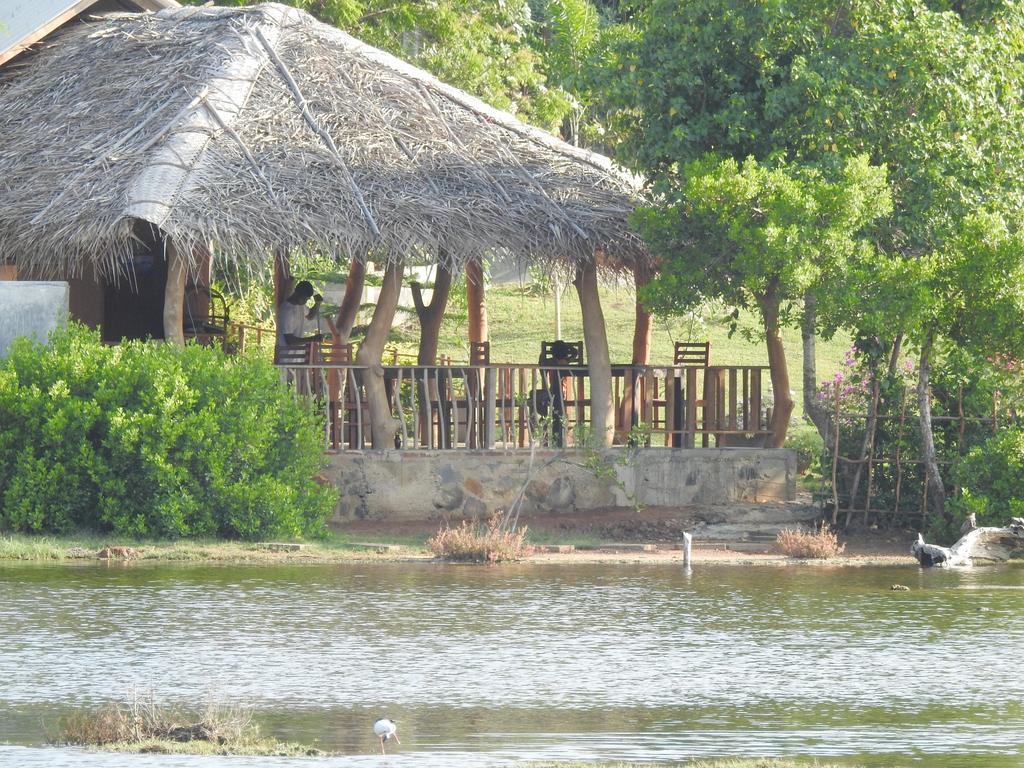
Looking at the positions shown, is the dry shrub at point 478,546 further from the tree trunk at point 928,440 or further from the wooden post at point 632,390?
the tree trunk at point 928,440

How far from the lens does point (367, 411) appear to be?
17281 millimetres

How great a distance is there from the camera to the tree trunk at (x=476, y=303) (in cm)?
1959

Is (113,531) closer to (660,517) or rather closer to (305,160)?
(305,160)

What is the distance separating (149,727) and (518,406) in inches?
403

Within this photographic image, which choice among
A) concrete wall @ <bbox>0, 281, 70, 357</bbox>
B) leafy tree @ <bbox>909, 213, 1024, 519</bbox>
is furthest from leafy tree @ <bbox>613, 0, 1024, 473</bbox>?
concrete wall @ <bbox>0, 281, 70, 357</bbox>

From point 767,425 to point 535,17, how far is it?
61.0 ft

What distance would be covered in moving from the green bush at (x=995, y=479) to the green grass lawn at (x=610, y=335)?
10675 millimetres

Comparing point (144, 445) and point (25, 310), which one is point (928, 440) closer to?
point (144, 445)

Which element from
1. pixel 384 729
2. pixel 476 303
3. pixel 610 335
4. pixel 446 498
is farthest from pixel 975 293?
pixel 610 335

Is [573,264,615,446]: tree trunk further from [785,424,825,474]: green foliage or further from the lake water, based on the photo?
the lake water

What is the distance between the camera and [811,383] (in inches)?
790

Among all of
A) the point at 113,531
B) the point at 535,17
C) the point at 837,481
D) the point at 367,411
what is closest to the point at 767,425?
the point at 837,481

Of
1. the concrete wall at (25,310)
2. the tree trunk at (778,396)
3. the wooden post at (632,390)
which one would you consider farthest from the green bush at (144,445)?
the tree trunk at (778,396)

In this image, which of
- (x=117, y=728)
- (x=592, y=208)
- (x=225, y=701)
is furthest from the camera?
(x=592, y=208)
